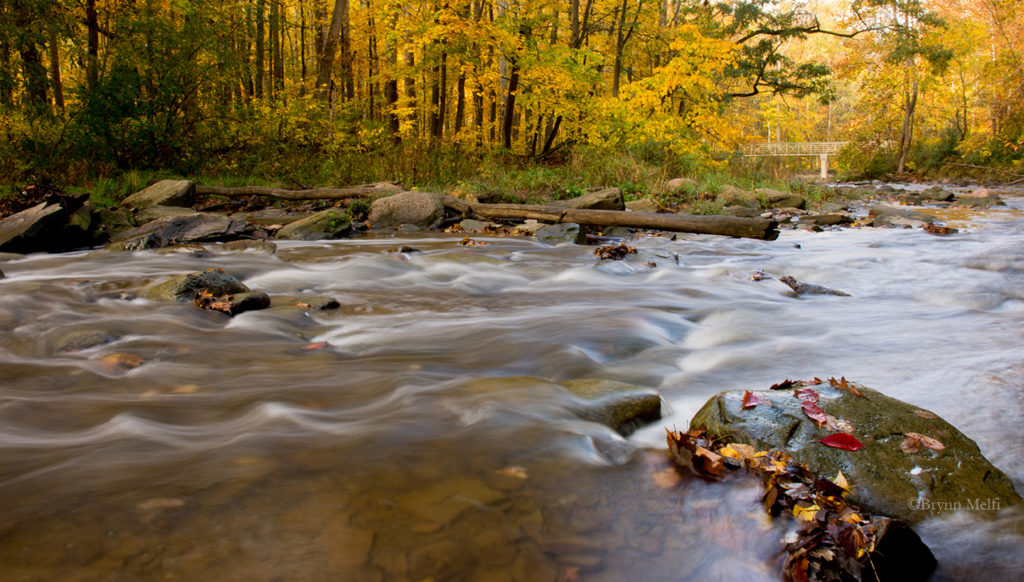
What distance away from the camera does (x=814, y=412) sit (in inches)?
91.2

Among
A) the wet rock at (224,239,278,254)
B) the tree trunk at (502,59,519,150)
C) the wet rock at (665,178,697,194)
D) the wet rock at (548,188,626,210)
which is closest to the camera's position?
the wet rock at (224,239,278,254)

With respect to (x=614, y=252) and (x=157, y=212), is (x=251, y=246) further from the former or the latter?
(x=614, y=252)

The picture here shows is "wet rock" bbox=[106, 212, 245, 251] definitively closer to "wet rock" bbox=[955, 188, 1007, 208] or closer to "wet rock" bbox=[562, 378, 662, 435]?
"wet rock" bbox=[562, 378, 662, 435]

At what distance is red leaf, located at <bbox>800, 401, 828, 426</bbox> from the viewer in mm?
2273

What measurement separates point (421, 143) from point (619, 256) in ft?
26.5

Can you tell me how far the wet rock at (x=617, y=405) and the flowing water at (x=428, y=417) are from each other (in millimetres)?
87

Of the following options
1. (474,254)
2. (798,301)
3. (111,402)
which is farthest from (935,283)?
(111,402)

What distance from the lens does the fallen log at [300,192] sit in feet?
38.9

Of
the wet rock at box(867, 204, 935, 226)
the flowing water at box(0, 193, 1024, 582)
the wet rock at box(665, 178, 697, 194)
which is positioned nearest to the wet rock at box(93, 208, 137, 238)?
the flowing water at box(0, 193, 1024, 582)

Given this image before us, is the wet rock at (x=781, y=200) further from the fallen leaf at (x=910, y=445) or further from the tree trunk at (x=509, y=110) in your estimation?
the fallen leaf at (x=910, y=445)

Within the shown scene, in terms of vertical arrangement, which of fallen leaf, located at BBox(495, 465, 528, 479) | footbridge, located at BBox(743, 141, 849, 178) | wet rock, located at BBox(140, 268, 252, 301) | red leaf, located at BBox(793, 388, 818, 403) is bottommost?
fallen leaf, located at BBox(495, 465, 528, 479)

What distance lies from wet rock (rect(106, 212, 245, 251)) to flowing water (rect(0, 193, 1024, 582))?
149cm

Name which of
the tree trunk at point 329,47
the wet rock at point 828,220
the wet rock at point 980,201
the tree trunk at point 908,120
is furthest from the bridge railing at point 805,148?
the tree trunk at point 329,47

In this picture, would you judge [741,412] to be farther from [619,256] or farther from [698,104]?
[698,104]
